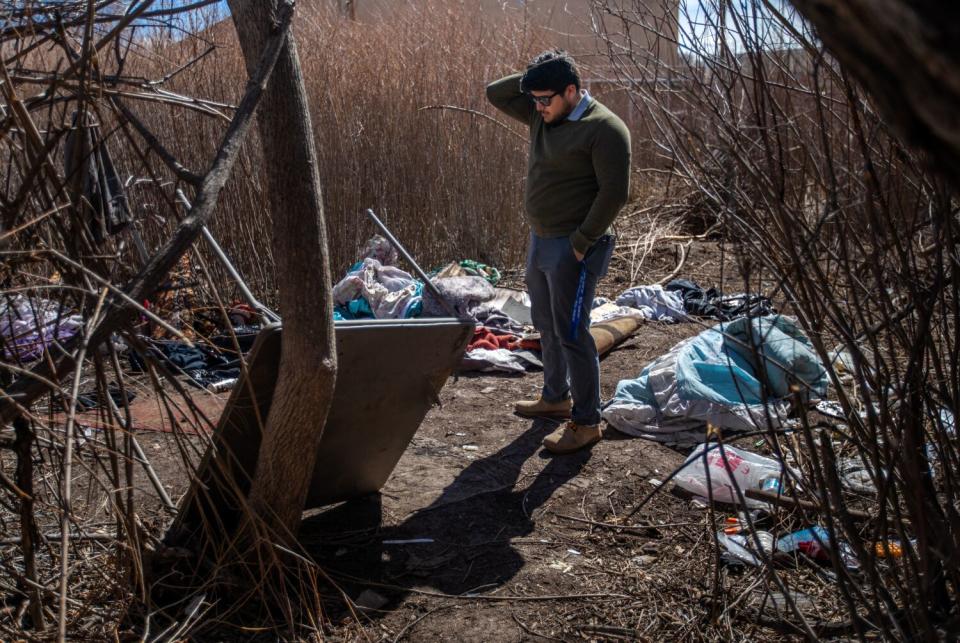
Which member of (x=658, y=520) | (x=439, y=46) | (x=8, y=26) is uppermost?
(x=439, y=46)

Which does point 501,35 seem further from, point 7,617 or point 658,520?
point 7,617

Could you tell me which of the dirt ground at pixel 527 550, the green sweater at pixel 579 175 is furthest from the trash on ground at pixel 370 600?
the green sweater at pixel 579 175

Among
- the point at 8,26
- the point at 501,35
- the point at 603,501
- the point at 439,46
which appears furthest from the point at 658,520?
the point at 501,35

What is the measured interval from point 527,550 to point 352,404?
1013 millimetres

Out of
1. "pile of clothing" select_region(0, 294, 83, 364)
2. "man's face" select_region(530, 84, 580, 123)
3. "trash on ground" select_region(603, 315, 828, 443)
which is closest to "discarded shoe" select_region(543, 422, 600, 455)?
"trash on ground" select_region(603, 315, 828, 443)

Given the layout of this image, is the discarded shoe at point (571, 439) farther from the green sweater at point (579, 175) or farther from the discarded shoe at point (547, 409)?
the green sweater at point (579, 175)

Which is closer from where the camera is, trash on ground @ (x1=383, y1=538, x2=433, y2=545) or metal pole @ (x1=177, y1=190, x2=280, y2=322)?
metal pole @ (x1=177, y1=190, x2=280, y2=322)

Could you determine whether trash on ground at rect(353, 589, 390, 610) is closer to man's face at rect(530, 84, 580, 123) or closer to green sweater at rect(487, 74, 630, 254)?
green sweater at rect(487, 74, 630, 254)

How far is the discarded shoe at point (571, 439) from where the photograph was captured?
4746 mm

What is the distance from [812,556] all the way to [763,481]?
31.2 inches

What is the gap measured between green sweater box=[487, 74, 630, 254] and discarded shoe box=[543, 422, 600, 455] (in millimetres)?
1014

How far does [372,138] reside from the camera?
27.2ft

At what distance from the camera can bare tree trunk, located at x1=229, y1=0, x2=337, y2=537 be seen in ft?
9.21

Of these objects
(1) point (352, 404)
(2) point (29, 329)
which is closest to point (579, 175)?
(1) point (352, 404)
